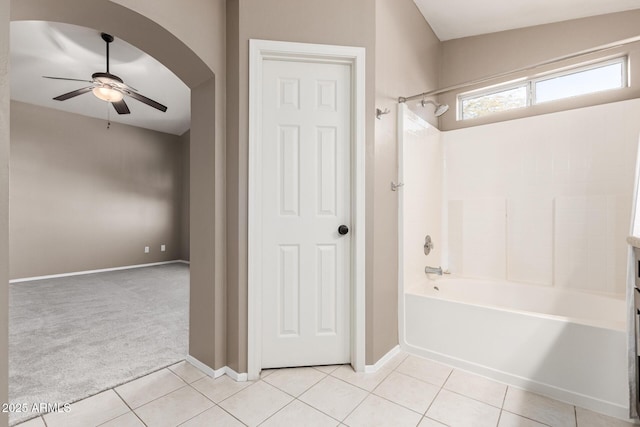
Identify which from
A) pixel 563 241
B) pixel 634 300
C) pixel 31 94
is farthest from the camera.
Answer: pixel 31 94

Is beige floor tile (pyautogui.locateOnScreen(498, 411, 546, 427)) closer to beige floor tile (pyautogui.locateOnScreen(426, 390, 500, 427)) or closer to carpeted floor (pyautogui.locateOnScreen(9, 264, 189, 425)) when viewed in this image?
beige floor tile (pyautogui.locateOnScreen(426, 390, 500, 427))

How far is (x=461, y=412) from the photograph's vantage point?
1.52 m

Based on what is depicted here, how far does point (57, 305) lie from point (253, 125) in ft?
10.9

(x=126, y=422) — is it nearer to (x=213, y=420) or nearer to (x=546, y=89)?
(x=213, y=420)

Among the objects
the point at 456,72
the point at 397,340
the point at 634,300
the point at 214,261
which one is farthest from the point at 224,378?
the point at 456,72

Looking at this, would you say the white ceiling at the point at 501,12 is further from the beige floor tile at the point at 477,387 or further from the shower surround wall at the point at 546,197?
the beige floor tile at the point at 477,387

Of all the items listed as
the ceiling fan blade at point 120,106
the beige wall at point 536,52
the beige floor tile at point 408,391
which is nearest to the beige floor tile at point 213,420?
the beige floor tile at point 408,391

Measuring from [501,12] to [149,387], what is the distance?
389 cm

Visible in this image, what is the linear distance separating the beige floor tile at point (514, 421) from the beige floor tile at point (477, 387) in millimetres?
78

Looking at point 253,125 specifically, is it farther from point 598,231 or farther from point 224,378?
point 598,231

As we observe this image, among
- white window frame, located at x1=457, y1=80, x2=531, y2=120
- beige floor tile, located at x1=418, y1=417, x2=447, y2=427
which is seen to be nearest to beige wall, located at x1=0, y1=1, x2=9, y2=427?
beige floor tile, located at x1=418, y1=417, x2=447, y2=427

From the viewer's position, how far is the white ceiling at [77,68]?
2.81 metres

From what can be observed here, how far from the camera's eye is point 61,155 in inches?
185

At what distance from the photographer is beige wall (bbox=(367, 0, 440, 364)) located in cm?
196
